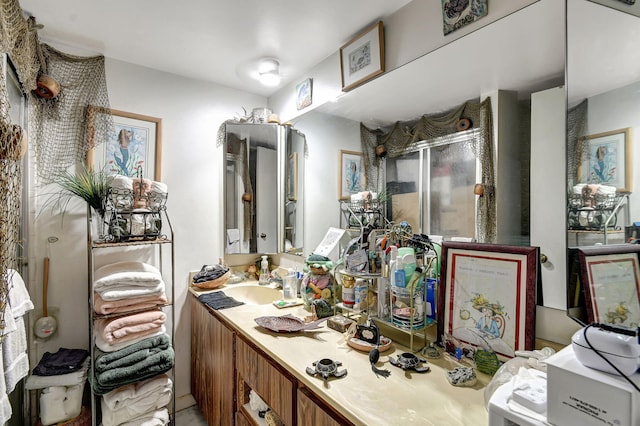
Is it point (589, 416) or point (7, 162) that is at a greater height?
point (7, 162)

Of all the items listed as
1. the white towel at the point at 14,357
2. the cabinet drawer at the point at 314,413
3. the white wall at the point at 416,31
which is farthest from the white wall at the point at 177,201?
the cabinet drawer at the point at 314,413

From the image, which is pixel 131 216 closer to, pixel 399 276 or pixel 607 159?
pixel 399 276

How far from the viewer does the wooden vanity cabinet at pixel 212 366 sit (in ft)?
5.12

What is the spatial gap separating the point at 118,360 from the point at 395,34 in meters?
2.13

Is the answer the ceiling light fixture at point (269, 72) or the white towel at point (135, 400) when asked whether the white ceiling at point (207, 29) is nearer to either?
the ceiling light fixture at point (269, 72)

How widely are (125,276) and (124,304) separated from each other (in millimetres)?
152

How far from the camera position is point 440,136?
1.29 metres

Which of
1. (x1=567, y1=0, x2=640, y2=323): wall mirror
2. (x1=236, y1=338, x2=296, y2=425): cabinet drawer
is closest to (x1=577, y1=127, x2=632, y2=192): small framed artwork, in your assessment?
(x1=567, y1=0, x2=640, y2=323): wall mirror

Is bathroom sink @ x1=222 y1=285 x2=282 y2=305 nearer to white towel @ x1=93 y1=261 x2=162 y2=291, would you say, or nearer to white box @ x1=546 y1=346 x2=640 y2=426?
white towel @ x1=93 y1=261 x2=162 y2=291

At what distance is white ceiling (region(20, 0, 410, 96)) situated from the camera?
1403 mm

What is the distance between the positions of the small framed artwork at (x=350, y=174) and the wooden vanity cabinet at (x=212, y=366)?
0.98 meters

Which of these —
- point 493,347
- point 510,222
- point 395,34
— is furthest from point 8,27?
point 493,347

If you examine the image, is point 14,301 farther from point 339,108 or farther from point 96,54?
point 339,108

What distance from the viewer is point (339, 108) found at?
5.90 ft
